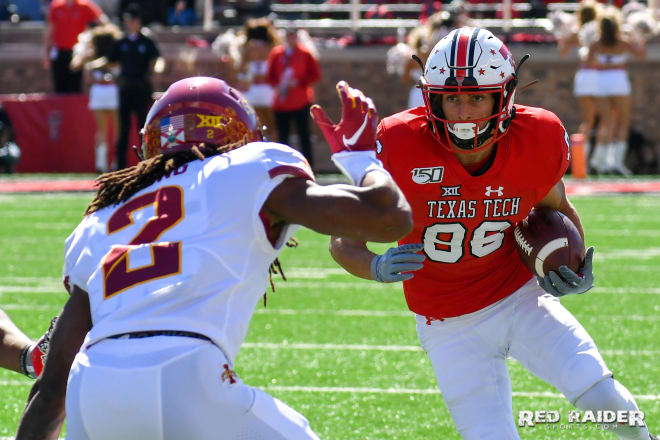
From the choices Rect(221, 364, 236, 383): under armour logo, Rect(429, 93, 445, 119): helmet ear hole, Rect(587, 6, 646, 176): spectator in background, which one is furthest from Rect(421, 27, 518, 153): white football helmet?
Rect(587, 6, 646, 176): spectator in background

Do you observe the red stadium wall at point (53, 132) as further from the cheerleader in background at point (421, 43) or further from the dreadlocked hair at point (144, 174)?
the dreadlocked hair at point (144, 174)

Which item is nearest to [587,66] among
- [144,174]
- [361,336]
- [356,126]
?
[361,336]

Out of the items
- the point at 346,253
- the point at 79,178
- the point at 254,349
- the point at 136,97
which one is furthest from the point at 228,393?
the point at 79,178

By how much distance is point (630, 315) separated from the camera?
7.04m

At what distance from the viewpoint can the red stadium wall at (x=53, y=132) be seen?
16047 millimetres

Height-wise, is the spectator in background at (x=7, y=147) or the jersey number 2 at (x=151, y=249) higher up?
the jersey number 2 at (x=151, y=249)

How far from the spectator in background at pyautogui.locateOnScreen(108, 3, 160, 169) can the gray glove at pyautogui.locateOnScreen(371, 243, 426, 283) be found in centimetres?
1048

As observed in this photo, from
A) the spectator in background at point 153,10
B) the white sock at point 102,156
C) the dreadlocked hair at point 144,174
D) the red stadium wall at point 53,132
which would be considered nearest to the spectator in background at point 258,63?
the white sock at point 102,156

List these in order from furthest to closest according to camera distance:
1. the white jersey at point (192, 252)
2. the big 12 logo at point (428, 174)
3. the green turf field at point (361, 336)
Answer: the green turf field at point (361, 336)
the big 12 logo at point (428, 174)
the white jersey at point (192, 252)

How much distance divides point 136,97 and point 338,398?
30.1 ft

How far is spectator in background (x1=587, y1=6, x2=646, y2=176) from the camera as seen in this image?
46.1ft

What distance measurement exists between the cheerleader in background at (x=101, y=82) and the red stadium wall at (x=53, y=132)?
29.6 inches

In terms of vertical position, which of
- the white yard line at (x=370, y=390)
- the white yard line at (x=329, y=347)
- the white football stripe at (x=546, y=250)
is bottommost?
the white yard line at (x=329, y=347)

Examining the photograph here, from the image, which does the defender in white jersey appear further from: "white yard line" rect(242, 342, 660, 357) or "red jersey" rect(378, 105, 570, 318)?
"white yard line" rect(242, 342, 660, 357)
